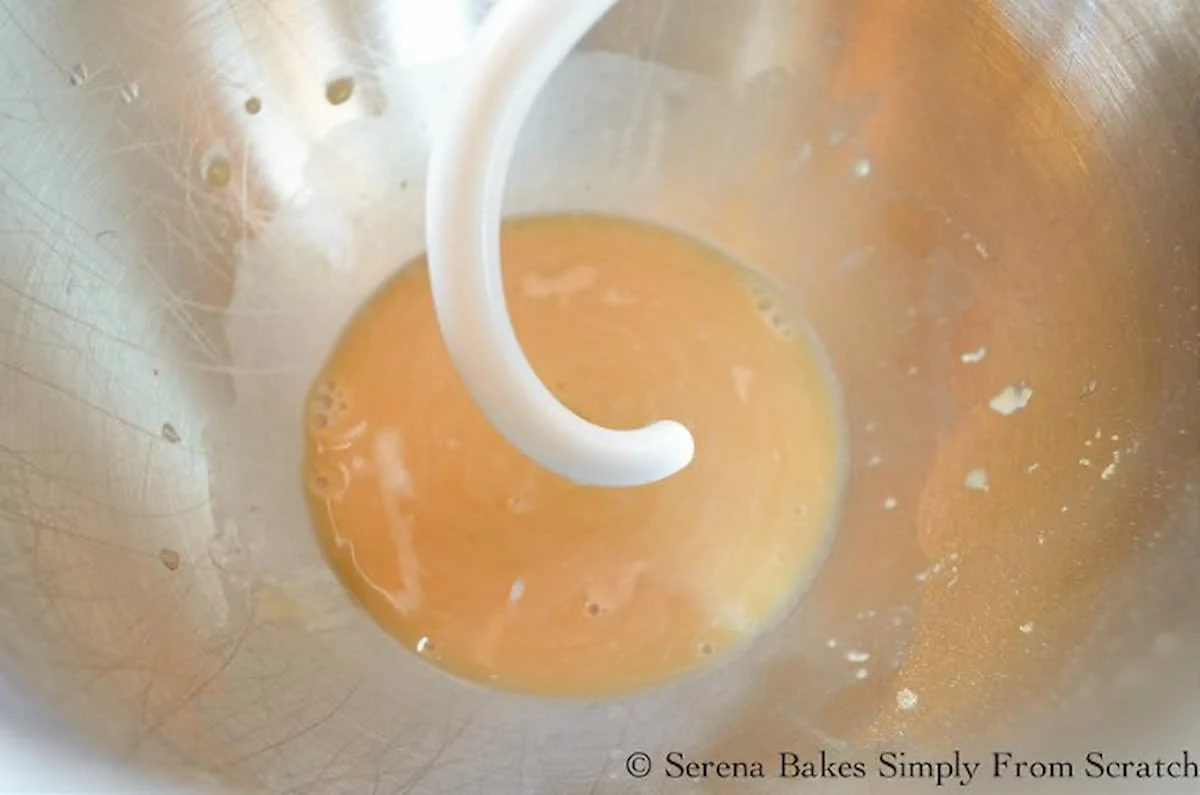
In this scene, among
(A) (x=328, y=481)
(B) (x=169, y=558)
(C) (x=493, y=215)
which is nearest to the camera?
(C) (x=493, y=215)

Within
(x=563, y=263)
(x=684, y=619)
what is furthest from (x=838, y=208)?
(x=684, y=619)

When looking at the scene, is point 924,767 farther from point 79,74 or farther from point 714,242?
point 79,74

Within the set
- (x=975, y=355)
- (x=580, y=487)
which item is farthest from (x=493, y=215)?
(x=975, y=355)

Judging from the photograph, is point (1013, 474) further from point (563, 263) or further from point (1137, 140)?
point (563, 263)

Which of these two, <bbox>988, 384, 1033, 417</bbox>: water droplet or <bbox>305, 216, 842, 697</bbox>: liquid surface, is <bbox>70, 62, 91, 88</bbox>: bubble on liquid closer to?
<bbox>305, 216, 842, 697</bbox>: liquid surface

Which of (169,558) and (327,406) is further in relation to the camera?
(327,406)

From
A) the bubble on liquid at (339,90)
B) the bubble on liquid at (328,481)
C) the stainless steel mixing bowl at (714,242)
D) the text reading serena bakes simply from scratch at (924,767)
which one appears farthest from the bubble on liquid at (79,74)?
the text reading serena bakes simply from scratch at (924,767)
